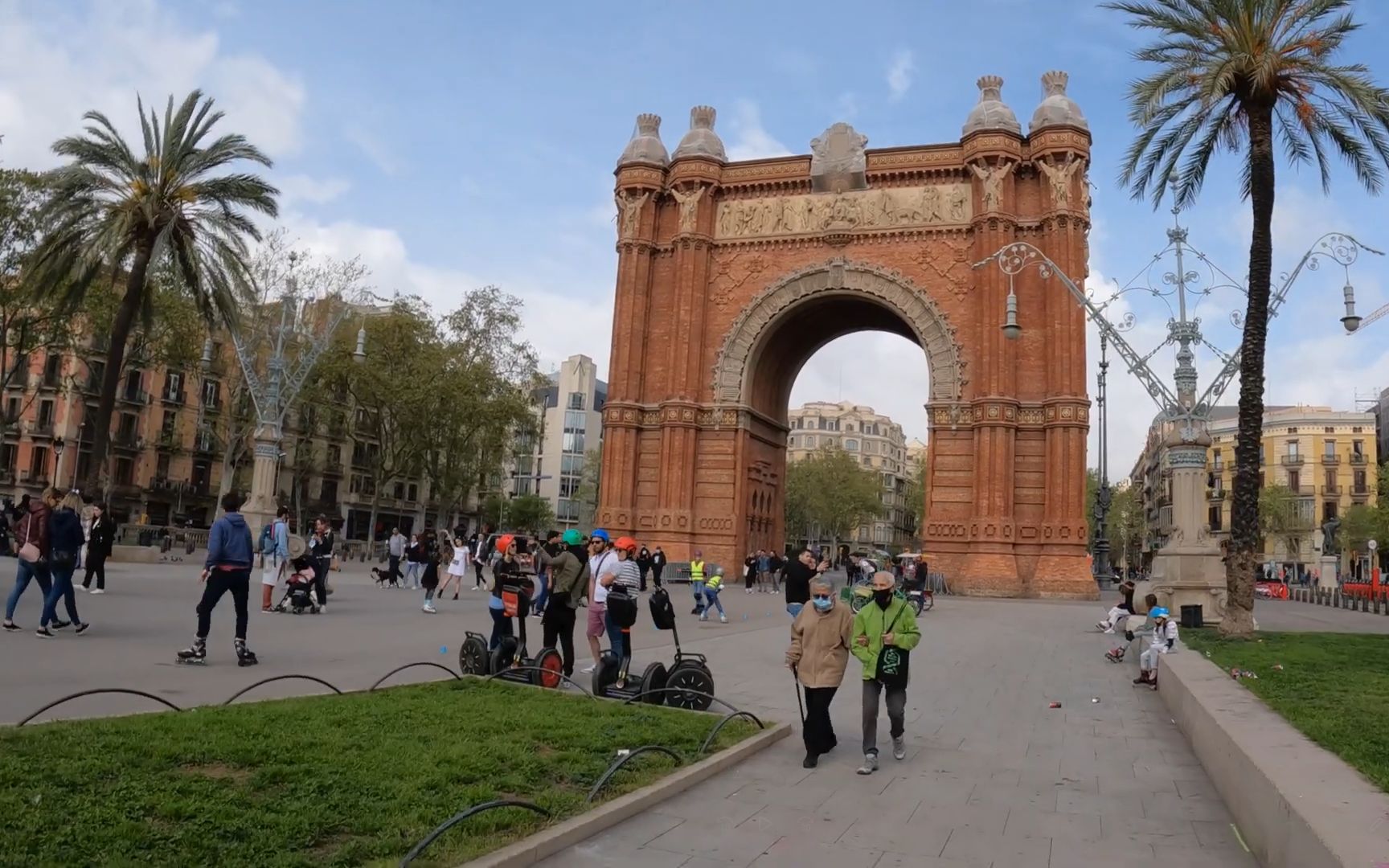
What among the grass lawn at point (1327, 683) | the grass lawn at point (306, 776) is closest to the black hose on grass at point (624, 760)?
the grass lawn at point (306, 776)

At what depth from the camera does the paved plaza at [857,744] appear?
16.9 ft

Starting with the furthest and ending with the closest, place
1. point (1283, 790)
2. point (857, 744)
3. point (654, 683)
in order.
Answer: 1. point (654, 683)
2. point (857, 744)
3. point (1283, 790)

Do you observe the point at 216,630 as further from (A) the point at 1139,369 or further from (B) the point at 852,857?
(A) the point at 1139,369

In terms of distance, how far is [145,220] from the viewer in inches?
829

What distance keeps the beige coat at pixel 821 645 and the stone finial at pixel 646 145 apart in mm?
32329

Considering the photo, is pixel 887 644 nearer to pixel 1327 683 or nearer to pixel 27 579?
pixel 1327 683

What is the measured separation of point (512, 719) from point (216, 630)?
25.1ft

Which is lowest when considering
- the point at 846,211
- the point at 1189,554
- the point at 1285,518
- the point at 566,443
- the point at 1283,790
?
the point at 1283,790

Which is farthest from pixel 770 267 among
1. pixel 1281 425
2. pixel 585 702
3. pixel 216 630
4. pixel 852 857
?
pixel 1281 425

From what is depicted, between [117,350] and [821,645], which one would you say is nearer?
[821,645]

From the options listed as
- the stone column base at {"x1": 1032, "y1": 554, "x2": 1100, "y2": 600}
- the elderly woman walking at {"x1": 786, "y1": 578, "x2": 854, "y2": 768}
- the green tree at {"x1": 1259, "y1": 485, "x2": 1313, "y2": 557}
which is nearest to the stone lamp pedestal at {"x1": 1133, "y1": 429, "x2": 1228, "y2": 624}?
the stone column base at {"x1": 1032, "y1": 554, "x2": 1100, "y2": 600}

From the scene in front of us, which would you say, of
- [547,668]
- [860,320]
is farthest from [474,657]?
[860,320]

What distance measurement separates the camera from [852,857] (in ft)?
16.2

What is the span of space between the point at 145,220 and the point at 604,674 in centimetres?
1829
